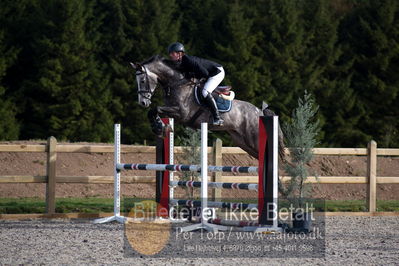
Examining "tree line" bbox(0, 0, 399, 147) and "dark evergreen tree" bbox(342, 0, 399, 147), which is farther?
"dark evergreen tree" bbox(342, 0, 399, 147)

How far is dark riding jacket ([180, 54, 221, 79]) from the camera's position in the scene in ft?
30.5

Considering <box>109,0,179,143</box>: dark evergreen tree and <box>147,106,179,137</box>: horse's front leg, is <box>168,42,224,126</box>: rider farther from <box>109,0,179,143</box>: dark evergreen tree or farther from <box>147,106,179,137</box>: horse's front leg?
<box>109,0,179,143</box>: dark evergreen tree

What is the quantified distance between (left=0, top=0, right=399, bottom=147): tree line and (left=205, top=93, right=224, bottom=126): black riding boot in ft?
36.7

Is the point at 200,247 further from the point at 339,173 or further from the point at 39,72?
the point at 39,72

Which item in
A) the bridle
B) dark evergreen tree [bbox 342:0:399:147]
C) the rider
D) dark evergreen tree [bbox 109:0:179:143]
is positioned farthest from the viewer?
dark evergreen tree [bbox 342:0:399:147]

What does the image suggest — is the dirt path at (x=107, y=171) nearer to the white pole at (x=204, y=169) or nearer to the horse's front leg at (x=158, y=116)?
the horse's front leg at (x=158, y=116)

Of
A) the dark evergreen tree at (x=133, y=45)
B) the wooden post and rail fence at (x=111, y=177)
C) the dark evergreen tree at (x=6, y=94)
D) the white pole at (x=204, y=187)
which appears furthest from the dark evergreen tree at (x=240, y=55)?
the white pole at (x=204, y=187)

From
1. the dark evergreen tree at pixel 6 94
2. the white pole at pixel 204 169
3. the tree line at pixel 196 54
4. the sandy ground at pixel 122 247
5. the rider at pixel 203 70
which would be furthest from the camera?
the tree line at pixel 196 54

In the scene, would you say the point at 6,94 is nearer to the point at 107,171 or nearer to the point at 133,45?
the point at 133,45

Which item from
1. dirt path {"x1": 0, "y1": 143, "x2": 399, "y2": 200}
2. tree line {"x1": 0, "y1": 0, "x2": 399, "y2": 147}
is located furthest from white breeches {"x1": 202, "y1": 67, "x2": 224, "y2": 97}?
tree line {"x1": 0, "y1": 0, "x2": 399, "y2": 147}

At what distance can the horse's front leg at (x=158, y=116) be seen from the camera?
9180 millimetres

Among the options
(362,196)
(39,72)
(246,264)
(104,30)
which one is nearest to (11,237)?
(246,264)

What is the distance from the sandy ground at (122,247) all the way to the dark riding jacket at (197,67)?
2208 mm

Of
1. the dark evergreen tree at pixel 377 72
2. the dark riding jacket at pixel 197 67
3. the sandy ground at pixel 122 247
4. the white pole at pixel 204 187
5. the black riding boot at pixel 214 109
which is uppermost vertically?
the dark evergreen tree at pixel 377 72
